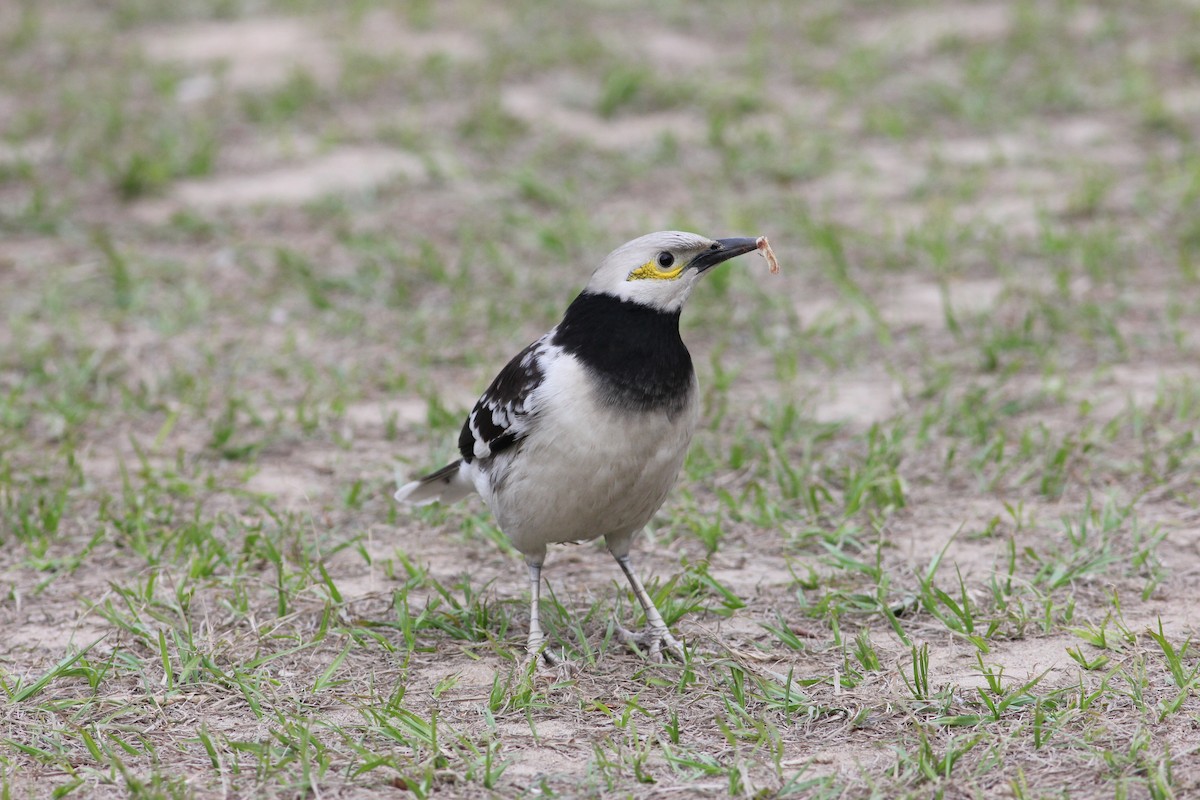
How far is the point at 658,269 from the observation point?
421cm

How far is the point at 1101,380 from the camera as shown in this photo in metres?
6.31

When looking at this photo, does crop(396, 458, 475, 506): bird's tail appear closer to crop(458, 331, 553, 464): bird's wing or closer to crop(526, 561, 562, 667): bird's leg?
crop(458, 331, 553, 464): bird's wing

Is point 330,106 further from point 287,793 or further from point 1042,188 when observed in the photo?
point 287,793

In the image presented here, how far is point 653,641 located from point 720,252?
121 centimetres

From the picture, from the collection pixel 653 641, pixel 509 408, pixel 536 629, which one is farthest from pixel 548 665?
pixel 509 408

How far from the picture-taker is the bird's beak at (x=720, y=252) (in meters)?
4.25

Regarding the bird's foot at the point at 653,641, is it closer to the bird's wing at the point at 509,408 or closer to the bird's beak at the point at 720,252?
the bird's wing at the point at 509,408

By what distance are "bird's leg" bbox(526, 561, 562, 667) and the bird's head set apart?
0.93 meters

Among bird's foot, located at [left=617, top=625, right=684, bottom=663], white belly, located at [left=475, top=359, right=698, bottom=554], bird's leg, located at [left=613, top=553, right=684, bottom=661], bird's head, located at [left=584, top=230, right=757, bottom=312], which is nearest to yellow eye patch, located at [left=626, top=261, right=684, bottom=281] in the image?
bird's head, located at [left=584, top=230, right=757, bottom=312]

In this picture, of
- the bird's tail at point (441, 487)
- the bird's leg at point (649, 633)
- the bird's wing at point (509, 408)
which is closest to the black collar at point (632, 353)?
the bird's wing at point (509, 408)

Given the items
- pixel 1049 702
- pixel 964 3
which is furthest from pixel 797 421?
pixel 964 3

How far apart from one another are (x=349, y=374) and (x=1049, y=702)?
377cm

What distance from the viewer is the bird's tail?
191 inches

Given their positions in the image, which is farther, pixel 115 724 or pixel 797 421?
pixel 797 421
